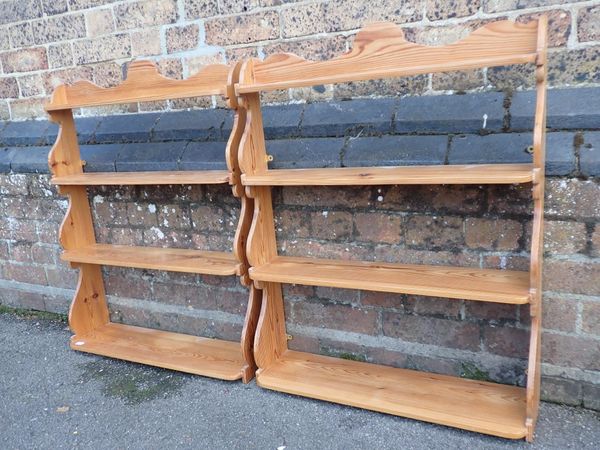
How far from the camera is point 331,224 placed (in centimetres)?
257

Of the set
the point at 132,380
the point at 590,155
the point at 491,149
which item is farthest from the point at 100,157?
the point at 590,155

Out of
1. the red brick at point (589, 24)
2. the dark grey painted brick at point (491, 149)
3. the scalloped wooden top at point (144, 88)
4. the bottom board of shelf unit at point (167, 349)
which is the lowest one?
the bottom board of shelf unit at point (167, 349)

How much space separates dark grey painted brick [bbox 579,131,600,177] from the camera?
199 cm

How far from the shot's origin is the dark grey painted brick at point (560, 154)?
2.04 meters

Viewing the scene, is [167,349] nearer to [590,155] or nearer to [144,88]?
[144,88]

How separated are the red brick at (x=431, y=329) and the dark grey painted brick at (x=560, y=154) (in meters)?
Result: 0.75

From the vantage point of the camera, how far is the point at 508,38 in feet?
6.19

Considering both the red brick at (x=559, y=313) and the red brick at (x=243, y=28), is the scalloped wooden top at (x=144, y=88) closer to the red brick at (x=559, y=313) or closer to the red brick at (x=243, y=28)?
the red brick at (x=243, y=28)

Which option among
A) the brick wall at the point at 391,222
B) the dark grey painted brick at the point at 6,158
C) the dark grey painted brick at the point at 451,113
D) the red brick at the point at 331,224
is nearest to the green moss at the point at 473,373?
the brick wall at the point at 391,222

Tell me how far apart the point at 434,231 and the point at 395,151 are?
0.39 meters

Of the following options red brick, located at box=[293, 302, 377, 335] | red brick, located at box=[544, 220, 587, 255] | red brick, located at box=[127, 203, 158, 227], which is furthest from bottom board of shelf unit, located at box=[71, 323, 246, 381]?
red brick, located at box=[544, 220, 587, 255]

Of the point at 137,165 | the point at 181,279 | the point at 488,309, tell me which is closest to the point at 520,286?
the point at 488,309

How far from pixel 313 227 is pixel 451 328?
30.7 inches

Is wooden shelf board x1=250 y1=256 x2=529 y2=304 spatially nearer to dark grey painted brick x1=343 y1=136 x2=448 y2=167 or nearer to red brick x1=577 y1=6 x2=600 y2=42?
dark grey painted brick x1=343 y1=136 x2=448 y2=167
